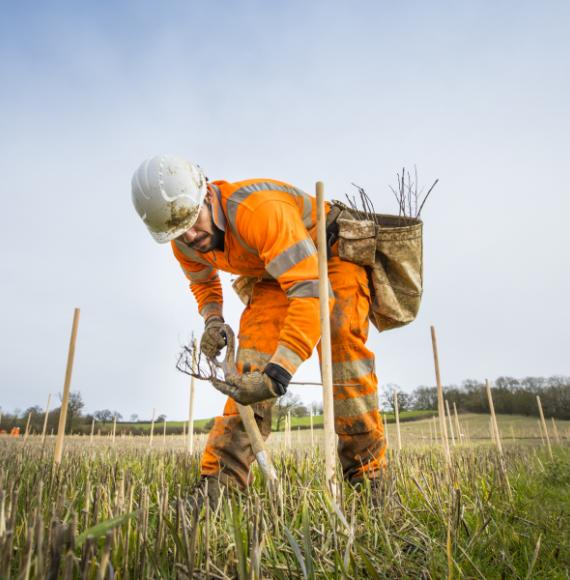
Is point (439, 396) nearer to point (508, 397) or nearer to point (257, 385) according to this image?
point (257, 385)

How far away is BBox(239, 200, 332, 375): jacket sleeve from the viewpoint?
2188 millimetres

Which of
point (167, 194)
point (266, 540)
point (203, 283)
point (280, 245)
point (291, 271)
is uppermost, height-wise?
point (167, 194)

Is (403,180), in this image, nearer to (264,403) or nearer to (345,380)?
(345,380)

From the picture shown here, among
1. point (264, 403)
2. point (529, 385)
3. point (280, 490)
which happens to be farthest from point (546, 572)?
point (529, 385)

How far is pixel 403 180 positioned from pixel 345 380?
146 cm

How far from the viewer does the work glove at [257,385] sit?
2148 mm

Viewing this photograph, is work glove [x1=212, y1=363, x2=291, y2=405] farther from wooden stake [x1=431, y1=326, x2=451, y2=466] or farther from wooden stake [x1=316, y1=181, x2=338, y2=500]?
wooden stake [x1=431, y1=326, x2=451, y2=466]

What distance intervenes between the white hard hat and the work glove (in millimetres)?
956

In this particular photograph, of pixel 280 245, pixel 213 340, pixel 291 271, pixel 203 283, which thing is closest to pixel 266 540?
pixel 291 271

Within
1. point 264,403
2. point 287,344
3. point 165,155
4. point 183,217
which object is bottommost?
point 264,403

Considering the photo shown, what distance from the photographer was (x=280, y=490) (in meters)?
2.00

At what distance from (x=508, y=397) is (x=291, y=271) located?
4363 centimetres

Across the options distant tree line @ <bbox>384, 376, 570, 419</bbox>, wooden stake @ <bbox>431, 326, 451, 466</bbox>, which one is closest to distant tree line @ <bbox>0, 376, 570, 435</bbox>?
distant tree line @ <bbox>384, 376, 570, 419</bbox>

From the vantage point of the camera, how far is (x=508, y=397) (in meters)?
39.4
